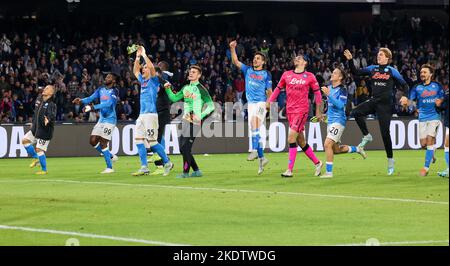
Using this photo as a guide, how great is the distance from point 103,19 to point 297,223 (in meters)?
30.0

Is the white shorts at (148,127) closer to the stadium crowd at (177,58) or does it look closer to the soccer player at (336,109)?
the soccer player at (336,109)

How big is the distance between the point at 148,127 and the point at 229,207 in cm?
652

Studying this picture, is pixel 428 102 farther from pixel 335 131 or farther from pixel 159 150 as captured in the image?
pixel 159 150

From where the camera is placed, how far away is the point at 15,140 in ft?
104

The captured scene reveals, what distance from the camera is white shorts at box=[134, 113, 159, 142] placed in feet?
70.3

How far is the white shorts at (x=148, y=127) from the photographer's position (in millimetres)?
21422

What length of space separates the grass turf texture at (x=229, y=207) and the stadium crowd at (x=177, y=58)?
11.2m

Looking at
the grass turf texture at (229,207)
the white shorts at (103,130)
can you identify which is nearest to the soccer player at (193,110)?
the grass turf texture at (229,207)

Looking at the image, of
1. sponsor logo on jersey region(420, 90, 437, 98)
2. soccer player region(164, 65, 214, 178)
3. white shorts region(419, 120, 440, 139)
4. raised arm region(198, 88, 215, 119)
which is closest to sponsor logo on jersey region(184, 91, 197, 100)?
soccer player region(164, 65, 214, 178)

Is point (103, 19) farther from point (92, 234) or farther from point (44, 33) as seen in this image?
point (92, 234)

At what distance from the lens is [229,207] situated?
15.3 m

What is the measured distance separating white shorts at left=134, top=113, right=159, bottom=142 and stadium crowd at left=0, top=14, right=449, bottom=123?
11504 millimetres

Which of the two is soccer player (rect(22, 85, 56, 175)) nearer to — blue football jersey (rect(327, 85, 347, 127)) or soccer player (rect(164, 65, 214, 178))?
soccer player (rect(164, 65, 214, 178))

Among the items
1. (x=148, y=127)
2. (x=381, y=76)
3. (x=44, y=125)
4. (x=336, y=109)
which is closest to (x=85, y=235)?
(x=148, y=127)
